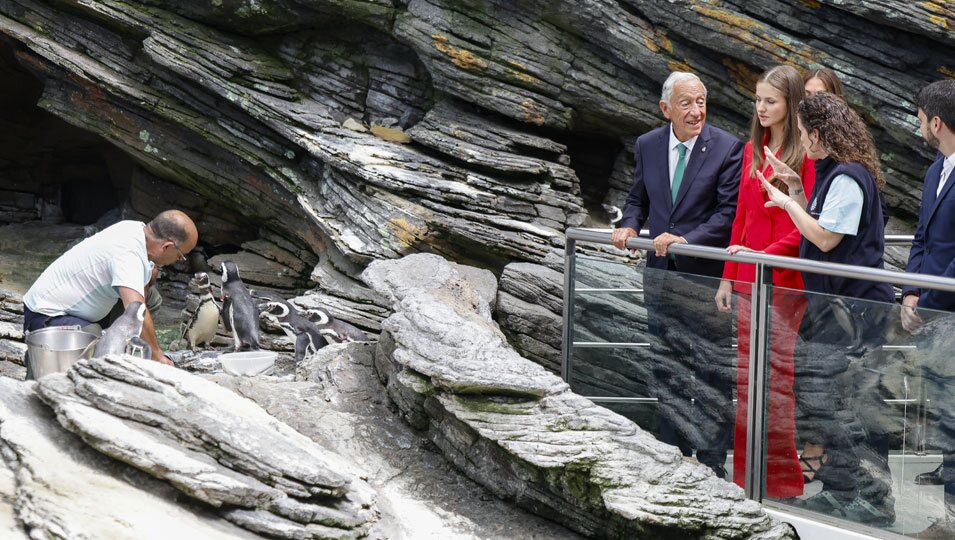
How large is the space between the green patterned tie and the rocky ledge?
4.68 ft

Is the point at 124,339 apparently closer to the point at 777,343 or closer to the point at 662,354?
the point at 662,354

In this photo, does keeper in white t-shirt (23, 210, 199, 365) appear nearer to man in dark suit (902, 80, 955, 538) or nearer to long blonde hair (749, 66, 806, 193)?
long blonde hair (749, 66, 806, 193)

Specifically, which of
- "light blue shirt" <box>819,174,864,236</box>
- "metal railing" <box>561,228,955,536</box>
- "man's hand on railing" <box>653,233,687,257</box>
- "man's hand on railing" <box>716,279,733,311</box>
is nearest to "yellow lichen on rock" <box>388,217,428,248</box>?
"metal railing" <box>561,228,955,536</box>

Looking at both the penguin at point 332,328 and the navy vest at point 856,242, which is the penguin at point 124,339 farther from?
the navy vest at point 856,242

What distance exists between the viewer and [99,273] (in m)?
5.58

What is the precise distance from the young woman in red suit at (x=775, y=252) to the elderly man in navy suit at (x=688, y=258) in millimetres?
108

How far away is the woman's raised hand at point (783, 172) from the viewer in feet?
16.7

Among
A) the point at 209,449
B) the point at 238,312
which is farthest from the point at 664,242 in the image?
the point at 238,312

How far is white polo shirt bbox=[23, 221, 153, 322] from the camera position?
5.56 metres

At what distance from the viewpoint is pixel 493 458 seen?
4984mm

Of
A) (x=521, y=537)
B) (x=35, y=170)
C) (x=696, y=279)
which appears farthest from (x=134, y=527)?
(x=35, y=170)

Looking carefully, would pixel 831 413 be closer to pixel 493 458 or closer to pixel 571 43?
pixel 493 458

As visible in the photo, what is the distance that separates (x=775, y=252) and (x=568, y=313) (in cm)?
145

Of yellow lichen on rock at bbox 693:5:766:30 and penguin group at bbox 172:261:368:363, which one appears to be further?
yellow lichen on rock at bbox 693:5:766:30
